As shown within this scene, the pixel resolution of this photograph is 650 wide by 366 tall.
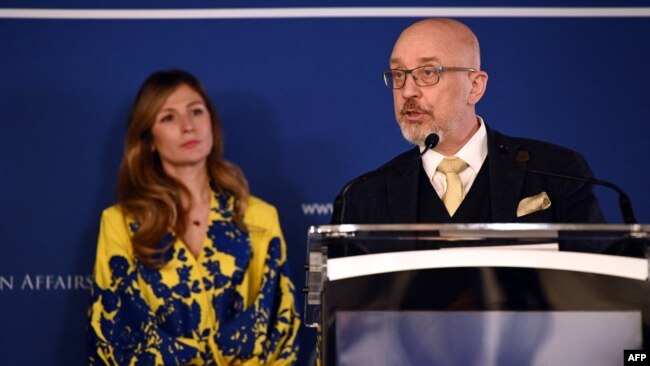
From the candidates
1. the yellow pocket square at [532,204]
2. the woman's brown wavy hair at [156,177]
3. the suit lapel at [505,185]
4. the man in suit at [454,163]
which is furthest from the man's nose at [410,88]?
the woman's brown wavy hair at [156,177]

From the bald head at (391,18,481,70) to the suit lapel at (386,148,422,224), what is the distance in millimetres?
294

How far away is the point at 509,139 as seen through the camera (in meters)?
2.68

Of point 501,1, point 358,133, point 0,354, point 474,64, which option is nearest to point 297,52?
point 358,133

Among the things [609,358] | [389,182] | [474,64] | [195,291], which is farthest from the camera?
[195,291]

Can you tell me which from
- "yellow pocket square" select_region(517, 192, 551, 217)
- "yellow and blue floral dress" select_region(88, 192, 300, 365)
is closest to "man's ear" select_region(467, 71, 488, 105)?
"yellow pocket square" select_region(517, 192, 551, 217)

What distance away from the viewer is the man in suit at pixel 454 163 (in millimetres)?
2486

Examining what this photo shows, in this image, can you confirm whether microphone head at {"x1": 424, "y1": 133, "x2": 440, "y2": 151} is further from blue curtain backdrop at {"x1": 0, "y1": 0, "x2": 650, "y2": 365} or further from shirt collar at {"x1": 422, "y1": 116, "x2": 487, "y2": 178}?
blue curtain backdrop at {"x1": 0, "y1": 0, "x2": 650, "y2": 365}

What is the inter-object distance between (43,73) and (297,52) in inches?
37.4

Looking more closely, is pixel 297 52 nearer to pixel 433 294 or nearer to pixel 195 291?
pixel 195 291

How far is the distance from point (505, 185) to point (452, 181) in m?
0.15

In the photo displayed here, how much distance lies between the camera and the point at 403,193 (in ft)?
8.45

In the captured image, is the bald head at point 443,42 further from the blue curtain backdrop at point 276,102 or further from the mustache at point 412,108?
the blue curtain backdrop at point 276,102

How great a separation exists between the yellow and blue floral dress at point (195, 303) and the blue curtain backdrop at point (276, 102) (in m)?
0.38

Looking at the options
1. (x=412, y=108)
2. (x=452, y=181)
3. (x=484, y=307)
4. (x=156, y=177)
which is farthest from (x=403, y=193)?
(x=156, y=177)
